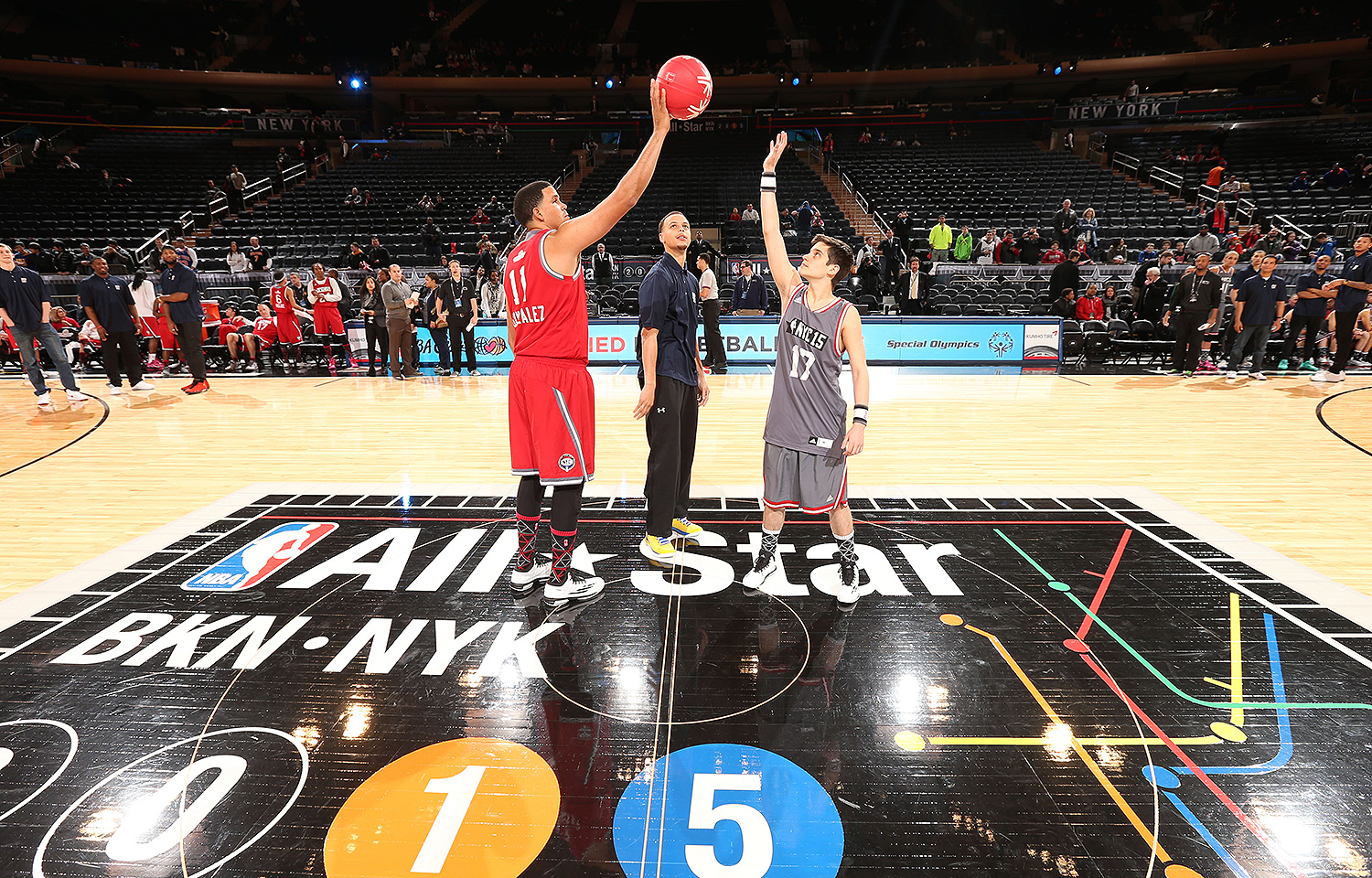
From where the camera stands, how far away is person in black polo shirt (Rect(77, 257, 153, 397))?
8.59m

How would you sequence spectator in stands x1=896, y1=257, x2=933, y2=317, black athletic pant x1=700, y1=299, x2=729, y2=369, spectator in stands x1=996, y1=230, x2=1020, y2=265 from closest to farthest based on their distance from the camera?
black athletic pant x1=700, y1=299, x2=729, y2=369 < spectator in stands x1=896, y1=257, x2=933, y2=317 < spectator in stands x1=996, y1=230, x2=1020, y2=265

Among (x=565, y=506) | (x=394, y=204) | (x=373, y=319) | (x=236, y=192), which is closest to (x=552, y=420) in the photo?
(x=565, y=506)

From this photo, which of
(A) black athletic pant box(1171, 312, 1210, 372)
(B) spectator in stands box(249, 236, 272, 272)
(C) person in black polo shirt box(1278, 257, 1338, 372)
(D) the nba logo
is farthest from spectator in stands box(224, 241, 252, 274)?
(C) person in black polo shirt box(1278, 257, 1338, 372)

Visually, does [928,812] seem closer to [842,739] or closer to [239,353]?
[842,739]

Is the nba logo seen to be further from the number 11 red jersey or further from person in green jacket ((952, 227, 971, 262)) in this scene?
person in green jacket ((952, 227, 971, 262))

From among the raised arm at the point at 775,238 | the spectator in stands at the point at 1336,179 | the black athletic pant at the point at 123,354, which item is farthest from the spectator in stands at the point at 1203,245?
the black athletic pant at the point at 123,354

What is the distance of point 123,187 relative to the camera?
2105 centimetres

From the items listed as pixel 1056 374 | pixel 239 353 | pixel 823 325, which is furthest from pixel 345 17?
pixel 823 325

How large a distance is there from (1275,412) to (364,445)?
10.6m

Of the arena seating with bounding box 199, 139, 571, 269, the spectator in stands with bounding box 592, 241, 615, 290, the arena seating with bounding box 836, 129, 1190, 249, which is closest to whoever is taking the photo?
the spectator in stands with bounding box 592, 241, 615, 290

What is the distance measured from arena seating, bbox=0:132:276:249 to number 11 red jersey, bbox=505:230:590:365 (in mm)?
19721

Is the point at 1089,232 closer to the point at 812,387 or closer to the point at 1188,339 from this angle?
the point at 1188,339

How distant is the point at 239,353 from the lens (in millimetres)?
12156

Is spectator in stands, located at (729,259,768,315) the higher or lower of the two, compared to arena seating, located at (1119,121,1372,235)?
lower
